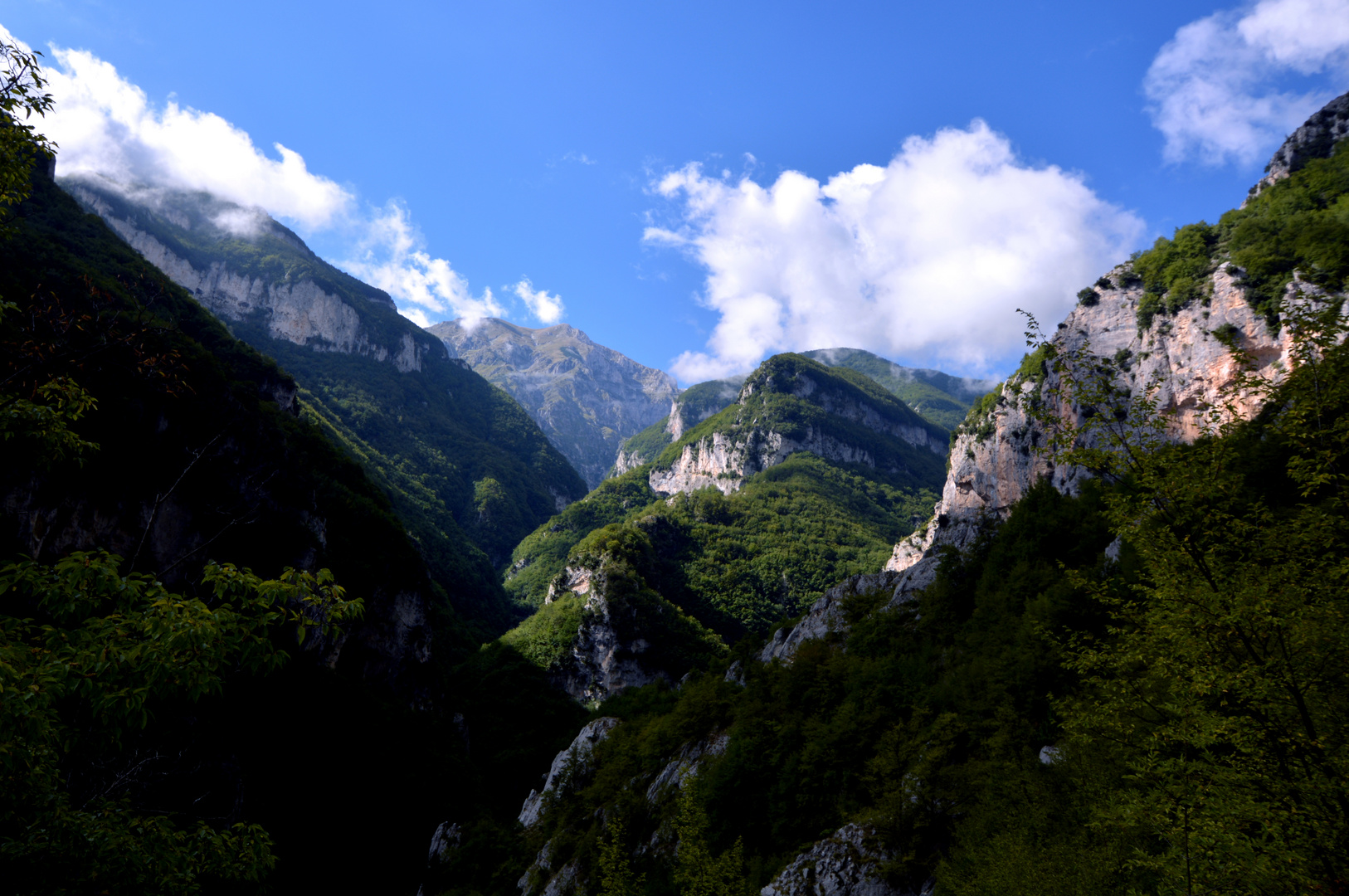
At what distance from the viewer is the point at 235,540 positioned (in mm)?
43000

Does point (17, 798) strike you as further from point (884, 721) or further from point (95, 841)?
point (884, 721)

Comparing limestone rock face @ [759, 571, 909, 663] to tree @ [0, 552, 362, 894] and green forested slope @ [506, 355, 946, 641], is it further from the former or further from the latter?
green forested slope @ [506, 355, 946, 641]

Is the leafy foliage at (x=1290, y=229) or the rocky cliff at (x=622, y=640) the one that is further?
the rocky cliff at (x=622, y=640)

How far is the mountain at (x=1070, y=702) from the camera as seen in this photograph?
6.96m

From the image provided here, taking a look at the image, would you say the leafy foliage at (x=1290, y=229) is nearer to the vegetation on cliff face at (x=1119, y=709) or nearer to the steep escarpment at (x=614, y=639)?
the vegetation on cliff face at (x=1119, y=709)

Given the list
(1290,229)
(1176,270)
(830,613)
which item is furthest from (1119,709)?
(1176,270)

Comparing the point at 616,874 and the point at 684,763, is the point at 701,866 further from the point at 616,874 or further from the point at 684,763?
the point at 684,763

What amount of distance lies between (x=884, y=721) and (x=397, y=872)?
1862 inches

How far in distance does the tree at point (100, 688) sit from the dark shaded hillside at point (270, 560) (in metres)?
10.4

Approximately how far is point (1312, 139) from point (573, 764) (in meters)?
105

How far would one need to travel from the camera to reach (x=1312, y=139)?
63656 millimetres

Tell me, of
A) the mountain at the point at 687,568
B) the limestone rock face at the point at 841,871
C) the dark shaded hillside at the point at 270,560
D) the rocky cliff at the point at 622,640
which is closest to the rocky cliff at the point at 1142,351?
the limestone rock face at the point at 841,871

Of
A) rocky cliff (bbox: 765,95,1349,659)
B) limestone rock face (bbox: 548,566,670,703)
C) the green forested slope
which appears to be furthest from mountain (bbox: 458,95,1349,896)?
the green forested slope

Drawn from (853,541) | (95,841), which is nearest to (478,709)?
(95,841)
